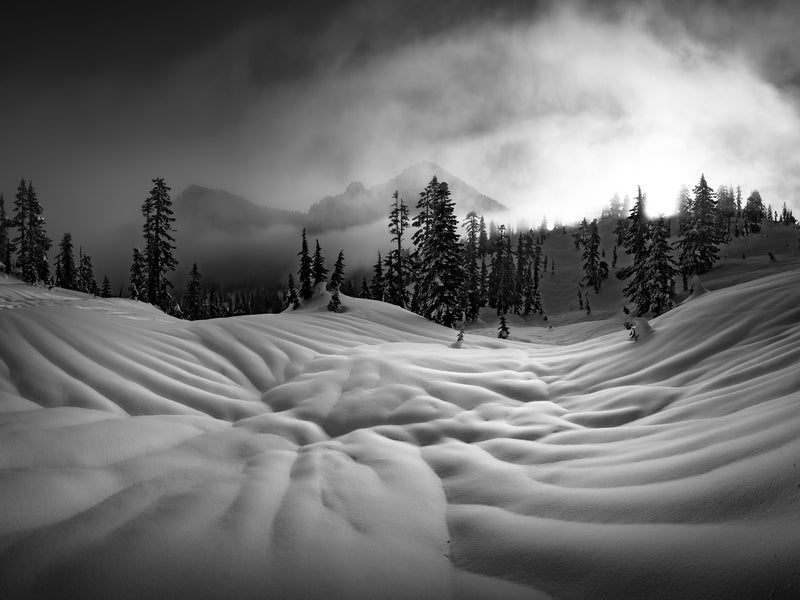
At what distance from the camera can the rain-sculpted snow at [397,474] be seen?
237 centimetres

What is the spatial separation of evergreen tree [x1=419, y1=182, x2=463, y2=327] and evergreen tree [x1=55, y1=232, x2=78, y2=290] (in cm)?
6510

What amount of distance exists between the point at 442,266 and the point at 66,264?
6827 centimetres

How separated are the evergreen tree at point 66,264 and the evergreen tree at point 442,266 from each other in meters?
65.1

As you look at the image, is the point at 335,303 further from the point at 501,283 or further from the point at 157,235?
the point at 501,283

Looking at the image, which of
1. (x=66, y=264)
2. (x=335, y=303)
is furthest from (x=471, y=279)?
(x=66, y=264)

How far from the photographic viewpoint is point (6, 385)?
210 inches

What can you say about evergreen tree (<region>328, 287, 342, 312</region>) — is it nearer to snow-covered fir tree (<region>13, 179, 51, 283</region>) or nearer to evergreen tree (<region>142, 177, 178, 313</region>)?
evergreen tree (<region>142, 177, 178, 313</region>)

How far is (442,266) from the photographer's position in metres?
30.2

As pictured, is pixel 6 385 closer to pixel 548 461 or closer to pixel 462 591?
pixel 462 591

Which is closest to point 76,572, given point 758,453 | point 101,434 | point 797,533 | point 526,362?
point 101,434

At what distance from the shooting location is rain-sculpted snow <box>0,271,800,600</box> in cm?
237

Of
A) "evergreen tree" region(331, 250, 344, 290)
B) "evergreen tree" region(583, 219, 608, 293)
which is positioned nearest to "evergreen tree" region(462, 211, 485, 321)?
"evergreen tree" region(331, 250, 344, 290)

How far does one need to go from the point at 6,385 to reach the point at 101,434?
245 centimetres

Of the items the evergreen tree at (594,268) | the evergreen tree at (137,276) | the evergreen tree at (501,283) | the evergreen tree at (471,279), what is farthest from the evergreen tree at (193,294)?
the evergreen tree at (594,268)
